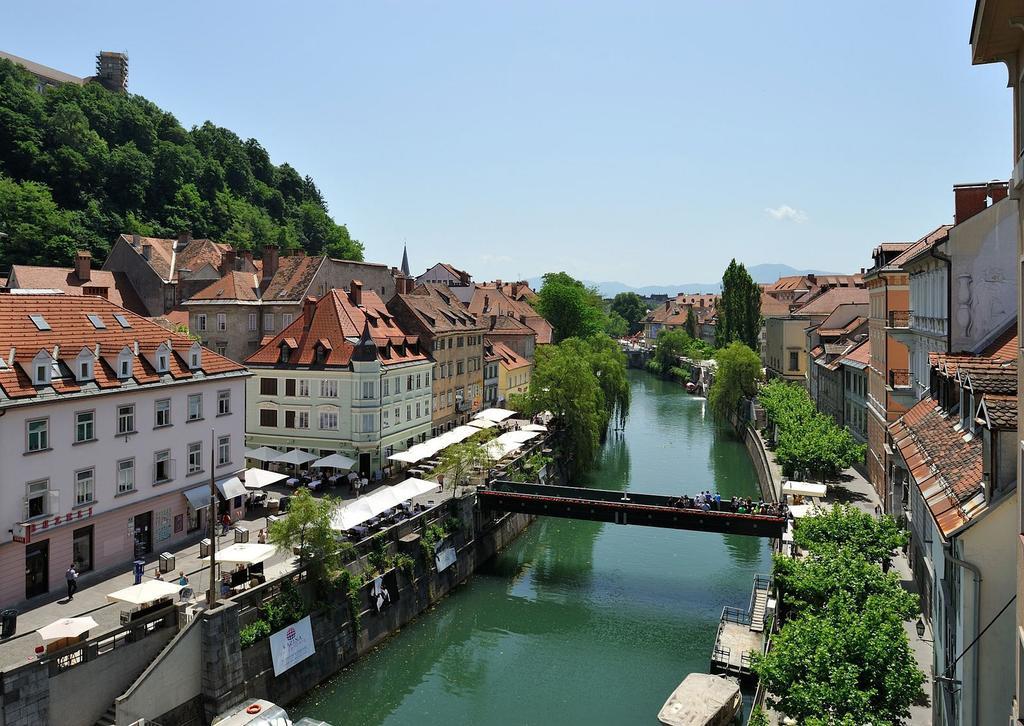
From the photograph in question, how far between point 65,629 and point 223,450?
14.4m

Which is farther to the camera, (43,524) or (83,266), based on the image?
(83,266)

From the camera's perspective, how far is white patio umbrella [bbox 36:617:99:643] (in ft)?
63.9

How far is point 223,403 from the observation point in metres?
33.9

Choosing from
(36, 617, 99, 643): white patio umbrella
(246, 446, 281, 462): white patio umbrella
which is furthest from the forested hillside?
(36, 617, 99, 643): white patio umbrella

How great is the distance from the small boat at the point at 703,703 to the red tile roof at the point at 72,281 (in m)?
46.5

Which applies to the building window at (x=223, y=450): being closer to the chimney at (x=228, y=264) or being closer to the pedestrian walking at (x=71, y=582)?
the pedestrian walking at (x=71, y=582)

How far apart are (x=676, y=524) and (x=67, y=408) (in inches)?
920

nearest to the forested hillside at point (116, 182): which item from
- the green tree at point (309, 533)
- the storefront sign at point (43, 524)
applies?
the storefront sign at point (43, 524)

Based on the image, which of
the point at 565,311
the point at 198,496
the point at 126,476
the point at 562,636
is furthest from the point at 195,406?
the point at 565,311

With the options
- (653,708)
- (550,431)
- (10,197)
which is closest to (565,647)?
(653,708)

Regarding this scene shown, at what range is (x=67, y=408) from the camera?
2634 cm

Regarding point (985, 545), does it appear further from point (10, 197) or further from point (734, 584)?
point (10, 197)

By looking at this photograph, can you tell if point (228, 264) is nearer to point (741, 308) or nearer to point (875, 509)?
point (875, 509)

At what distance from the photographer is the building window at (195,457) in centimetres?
3178
